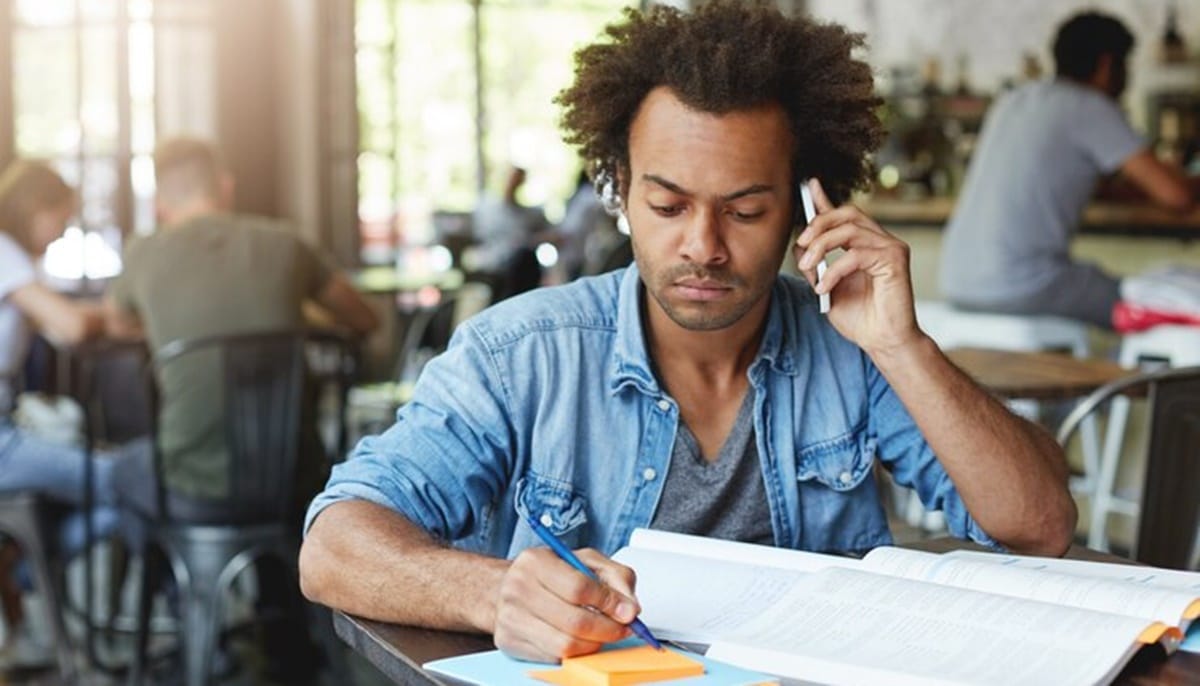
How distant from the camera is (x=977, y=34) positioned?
6.29 metres

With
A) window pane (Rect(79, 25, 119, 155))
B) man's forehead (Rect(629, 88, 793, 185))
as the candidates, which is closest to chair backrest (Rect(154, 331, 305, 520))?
man's forehead (Rect(629, 88, 793, 185))

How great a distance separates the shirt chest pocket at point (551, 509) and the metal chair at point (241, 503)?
1946 mm

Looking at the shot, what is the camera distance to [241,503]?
3.73m

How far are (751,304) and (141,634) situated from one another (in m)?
2.38

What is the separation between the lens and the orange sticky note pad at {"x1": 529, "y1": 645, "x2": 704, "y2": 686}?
127 cm

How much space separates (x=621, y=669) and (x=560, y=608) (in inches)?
2.9

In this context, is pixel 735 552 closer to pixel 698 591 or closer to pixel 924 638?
pixel 698 591

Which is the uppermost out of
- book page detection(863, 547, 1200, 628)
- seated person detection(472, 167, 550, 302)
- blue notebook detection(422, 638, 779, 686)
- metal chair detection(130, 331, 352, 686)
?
book page detection(863, 547, 1200, 628)

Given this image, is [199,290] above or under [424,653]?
under

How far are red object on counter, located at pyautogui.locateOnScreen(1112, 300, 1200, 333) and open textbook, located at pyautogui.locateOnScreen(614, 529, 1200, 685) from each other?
2394 mm

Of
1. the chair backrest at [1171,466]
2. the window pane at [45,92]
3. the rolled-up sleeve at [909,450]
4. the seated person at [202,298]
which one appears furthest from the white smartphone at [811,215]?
the window pane at [45,92]

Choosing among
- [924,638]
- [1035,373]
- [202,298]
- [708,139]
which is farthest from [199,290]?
[924,638]

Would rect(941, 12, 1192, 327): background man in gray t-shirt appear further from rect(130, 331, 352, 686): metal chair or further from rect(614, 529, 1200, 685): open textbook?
rect(614, 529, 1200, 685): open textbook

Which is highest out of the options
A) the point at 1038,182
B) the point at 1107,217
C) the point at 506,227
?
the point at 1038,182
